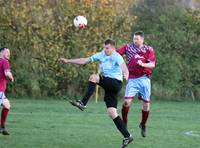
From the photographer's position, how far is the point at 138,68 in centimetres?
1376

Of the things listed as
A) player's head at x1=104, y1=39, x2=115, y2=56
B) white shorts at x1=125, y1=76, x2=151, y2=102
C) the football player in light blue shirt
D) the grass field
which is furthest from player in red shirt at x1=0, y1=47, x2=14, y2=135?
player's head at x1=104, y1=39, x2=115, y2=56

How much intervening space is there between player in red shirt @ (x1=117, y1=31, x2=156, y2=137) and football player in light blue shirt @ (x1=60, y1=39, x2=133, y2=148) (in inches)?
62.7

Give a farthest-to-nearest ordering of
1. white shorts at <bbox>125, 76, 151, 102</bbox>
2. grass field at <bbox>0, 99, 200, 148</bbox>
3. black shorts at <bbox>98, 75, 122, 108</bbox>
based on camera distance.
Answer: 1. white shorts at <bbox>125, 76, 151, 102</bbox>
2. grass field at <bbox>0, 99, 200, 148</bbox>
3. black shorts at <bbox>98, 75, 122, 108</bbox>

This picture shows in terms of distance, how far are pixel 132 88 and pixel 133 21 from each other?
62.5ft

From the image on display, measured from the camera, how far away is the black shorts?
11.4 metres

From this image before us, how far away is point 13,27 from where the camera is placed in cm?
3072

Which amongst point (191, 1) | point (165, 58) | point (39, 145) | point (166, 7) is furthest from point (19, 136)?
point (191, 1)

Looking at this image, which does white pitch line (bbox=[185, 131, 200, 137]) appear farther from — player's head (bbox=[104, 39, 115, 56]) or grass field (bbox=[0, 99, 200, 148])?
player's head (bbox=[104, 39, 115, 56])

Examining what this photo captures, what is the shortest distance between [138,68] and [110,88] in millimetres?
2445

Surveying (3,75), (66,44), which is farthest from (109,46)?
(66,44)

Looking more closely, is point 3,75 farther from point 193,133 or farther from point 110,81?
point 193,133

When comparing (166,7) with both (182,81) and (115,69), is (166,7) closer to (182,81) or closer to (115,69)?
(182,81)

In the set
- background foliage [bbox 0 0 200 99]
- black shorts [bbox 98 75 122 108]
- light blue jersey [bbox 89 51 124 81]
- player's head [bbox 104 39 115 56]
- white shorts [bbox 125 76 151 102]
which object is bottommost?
background foliage [bbox 0 0 200 99]

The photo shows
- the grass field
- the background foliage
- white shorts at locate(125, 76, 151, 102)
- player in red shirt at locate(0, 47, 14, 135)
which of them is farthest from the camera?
the background foliage
